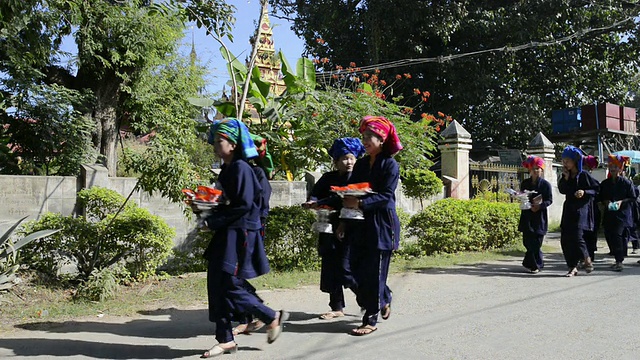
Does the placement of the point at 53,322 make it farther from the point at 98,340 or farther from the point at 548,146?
the point at 548,146

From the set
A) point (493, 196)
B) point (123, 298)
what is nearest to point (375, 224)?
point (123, 298)

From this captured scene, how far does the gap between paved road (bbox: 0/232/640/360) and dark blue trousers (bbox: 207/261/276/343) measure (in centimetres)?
25

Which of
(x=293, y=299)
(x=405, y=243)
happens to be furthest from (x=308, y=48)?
(x=293, y=299)

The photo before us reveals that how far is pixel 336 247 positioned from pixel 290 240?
2.72 m

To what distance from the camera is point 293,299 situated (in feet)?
22.7

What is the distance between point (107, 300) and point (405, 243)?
569cm

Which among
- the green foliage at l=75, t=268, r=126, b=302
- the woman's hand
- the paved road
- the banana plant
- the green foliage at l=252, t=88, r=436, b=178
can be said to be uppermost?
the green foliage at l=252, t=88, r=436, b=178

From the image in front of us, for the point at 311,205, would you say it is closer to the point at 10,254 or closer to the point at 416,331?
the point at 416,331

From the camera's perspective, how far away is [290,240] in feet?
28.6

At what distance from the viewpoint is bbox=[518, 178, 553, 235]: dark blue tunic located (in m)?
8.80

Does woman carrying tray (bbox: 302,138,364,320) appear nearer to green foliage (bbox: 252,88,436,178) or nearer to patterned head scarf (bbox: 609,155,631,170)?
green foliage (bbox: 252,88,436,178)

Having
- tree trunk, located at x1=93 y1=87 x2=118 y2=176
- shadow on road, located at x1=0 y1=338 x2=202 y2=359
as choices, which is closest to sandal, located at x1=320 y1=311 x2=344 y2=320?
shadow on road, located at x1=0 y1=338 x2=202 y2=359

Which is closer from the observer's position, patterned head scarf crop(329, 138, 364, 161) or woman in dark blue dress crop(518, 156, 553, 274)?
patterned head scarf crop(329, 138, 364, 161)

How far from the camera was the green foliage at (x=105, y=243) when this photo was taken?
6.88 metres
